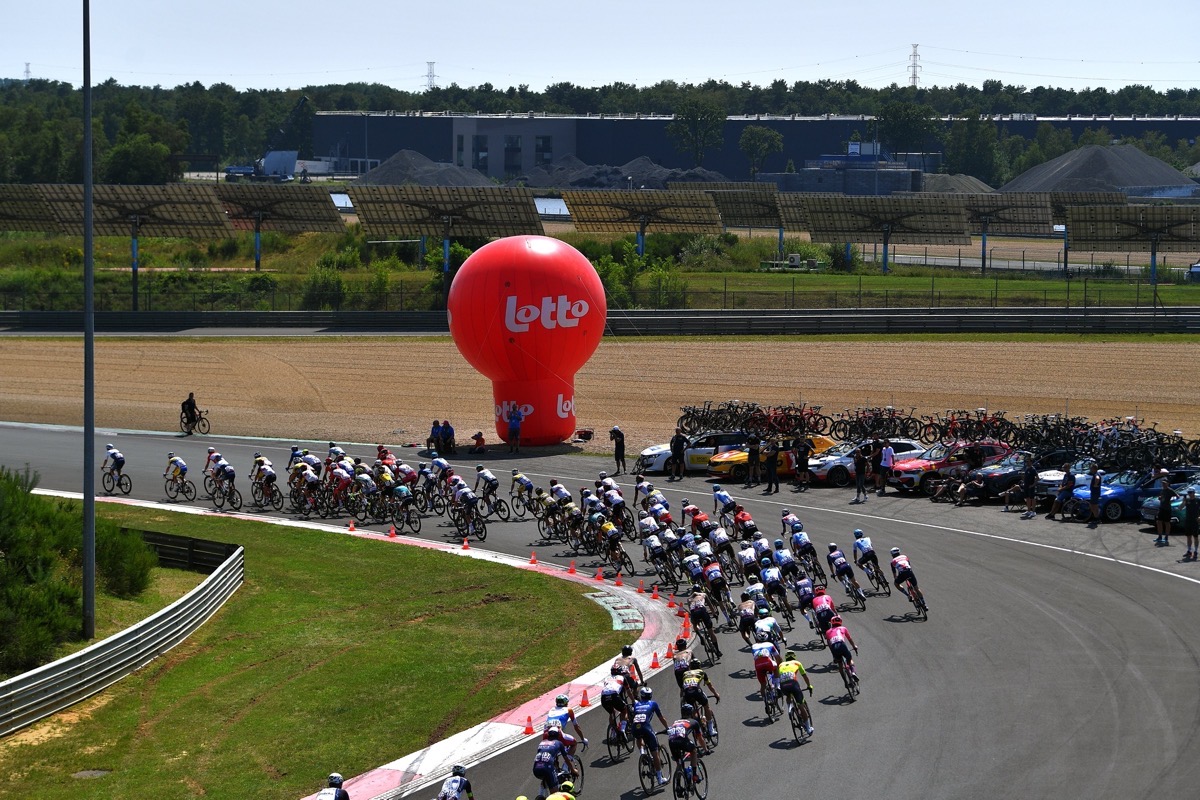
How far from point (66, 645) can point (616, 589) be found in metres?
10.3

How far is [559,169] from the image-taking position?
647 ft

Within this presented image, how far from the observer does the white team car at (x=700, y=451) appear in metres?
41.1

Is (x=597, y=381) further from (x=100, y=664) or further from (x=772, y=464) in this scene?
(x=100, y=664)

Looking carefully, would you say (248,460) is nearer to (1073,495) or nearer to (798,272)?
(1073,495)

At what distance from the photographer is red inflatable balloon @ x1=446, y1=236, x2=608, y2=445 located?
137 feet

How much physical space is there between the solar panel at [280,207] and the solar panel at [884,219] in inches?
1188

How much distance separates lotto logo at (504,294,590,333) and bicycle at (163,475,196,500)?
9.96 meters

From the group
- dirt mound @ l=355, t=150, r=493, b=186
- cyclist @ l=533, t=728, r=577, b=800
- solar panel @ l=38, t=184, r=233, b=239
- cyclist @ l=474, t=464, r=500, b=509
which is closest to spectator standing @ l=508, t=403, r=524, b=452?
cyclist @ l=474, t=464, r=500, b=509

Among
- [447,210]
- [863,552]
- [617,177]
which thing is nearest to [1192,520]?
[863,552]

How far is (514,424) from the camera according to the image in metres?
44.3

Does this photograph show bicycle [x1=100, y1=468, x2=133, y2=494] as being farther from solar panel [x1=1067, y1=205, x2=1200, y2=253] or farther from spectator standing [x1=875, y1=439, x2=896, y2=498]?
solar panel [x1=1067, y1=205, x2=1200, y2=253]

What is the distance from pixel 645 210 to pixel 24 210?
3745cm

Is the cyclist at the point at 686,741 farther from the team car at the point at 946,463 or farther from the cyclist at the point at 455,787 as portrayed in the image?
the team car at the point at 946,463

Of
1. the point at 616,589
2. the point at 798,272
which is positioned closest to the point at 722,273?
the point at 798,272
